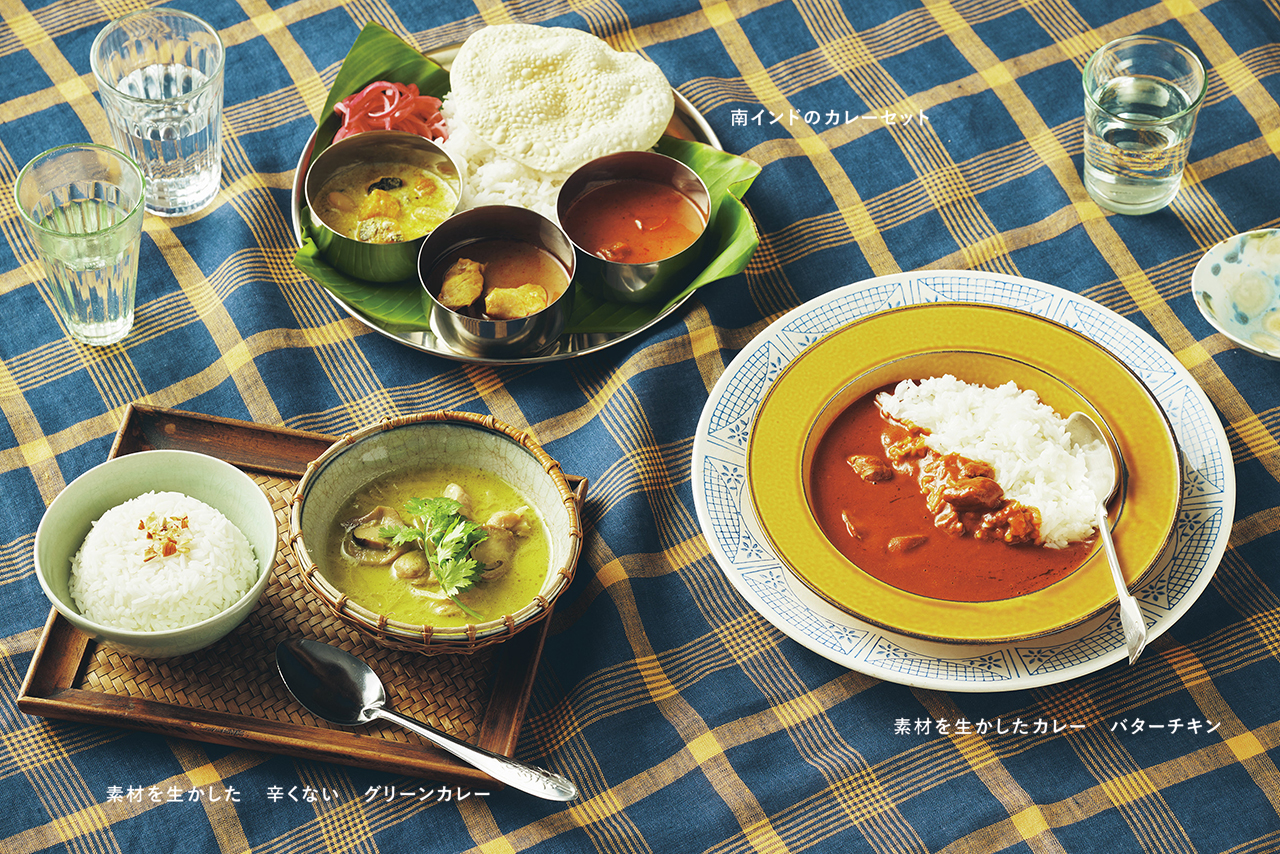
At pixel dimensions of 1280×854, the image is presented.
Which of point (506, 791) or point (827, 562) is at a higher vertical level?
point (827, 562)

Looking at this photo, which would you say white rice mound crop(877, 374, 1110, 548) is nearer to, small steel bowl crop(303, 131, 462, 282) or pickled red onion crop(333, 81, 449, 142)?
small steel bowl crop(303, 131, 462, 282)

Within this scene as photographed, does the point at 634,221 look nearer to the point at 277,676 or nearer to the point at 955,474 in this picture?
the point at 955,474

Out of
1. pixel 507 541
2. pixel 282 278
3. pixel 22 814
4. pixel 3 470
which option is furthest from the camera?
pixel 282 278

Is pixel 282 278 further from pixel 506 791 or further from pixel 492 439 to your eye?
pixel 506 791

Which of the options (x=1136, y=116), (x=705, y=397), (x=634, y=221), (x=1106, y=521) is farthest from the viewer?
(x=1136, y=116)

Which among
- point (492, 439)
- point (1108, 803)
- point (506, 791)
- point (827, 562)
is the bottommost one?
point (1108, 803)

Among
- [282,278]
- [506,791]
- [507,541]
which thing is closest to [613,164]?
[282,278]

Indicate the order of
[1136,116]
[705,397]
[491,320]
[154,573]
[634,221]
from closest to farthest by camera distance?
[154,573] → [491,320] → [705,397] → [634,221] → [1136,116]

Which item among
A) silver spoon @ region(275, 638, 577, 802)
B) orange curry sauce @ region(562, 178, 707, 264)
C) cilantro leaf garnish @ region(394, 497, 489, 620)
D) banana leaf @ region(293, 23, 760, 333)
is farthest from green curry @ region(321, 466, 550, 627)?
orange curry sauce @ region(562, 178, 707, 264)

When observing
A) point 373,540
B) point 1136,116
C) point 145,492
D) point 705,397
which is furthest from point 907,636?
point 1136,116
